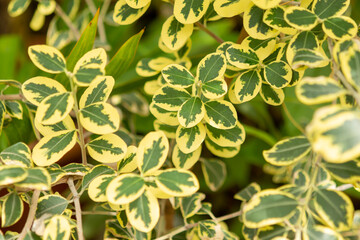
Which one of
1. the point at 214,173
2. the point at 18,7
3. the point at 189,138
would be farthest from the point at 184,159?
the point at 18,7

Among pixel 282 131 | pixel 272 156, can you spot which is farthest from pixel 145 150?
pixel 282 131

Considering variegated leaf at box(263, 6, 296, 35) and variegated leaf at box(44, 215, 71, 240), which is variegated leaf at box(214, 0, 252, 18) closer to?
variegated leaf at box(263, 6, 296, 35)

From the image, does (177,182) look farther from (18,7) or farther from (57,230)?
(18,7)

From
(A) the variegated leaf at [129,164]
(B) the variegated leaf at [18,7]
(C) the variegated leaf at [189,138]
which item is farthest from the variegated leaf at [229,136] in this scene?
(B) the variegated leaf at [18,7]

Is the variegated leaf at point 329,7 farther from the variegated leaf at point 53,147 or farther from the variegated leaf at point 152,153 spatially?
the variegated leaf at point 53,147

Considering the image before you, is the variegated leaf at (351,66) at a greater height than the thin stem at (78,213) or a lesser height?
greater

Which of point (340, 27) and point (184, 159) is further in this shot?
point (184, 159)

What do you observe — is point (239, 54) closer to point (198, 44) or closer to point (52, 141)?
point (52, 141)
